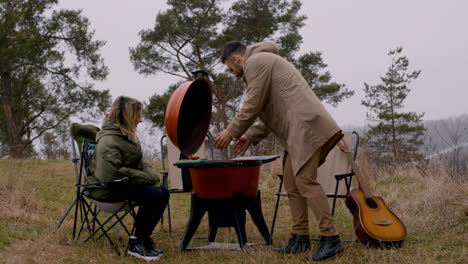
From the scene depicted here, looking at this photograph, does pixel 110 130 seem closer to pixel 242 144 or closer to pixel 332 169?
pixel 242 144

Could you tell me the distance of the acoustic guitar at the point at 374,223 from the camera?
326 centimetres

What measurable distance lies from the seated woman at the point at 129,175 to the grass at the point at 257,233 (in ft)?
0.71

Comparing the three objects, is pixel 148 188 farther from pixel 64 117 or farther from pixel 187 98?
pixel 64 117

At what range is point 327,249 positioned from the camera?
→ 297 cm

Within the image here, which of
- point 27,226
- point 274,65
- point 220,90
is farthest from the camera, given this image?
point 220,90

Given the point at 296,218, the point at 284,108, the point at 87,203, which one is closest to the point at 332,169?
the point at 296,218

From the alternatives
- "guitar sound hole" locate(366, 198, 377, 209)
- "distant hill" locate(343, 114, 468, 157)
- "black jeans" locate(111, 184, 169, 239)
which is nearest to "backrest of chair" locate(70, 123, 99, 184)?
"black jeans" locate(111, 184, 169, 239)

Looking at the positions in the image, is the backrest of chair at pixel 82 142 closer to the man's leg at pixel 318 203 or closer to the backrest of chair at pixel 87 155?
the backrest of chair at pixel 87 155

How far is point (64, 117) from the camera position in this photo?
15961 millimetres

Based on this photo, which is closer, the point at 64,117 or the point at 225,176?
the point at 225,176

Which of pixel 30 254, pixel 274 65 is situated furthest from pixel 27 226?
pixel 274 65

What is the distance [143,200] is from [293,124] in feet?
4.23

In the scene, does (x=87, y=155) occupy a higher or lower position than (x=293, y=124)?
lower

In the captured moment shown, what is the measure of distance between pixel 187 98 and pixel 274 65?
0.70 meters
